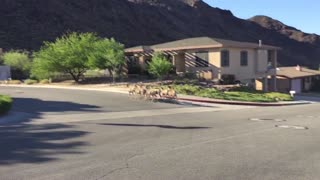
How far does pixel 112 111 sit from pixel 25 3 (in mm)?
71596

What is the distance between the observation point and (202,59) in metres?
48.7

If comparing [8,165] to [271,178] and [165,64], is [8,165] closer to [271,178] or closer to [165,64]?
[271,178]

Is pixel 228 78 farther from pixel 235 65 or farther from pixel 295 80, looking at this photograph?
pixel 295 80

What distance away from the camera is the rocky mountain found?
285ft

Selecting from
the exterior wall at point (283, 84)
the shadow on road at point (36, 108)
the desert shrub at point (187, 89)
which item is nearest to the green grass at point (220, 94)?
the desert shrub at point (187, 89)

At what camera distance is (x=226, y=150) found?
13.6 m

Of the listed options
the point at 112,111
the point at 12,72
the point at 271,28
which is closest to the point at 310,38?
the point at 271,28

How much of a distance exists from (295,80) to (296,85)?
68cm

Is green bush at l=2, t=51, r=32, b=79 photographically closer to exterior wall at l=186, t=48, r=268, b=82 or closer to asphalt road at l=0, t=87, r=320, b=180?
exterior wall at l=186, t=48, r=268, b=82

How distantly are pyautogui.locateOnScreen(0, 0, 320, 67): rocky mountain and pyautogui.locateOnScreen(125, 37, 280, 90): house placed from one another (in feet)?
107

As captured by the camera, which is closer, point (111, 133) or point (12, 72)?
point (111, 133)

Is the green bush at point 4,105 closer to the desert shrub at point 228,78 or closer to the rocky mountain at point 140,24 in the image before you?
the desert shrub at point 228,78

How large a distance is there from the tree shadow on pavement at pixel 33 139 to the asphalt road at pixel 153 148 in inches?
0.8

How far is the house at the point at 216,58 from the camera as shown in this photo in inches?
1873
